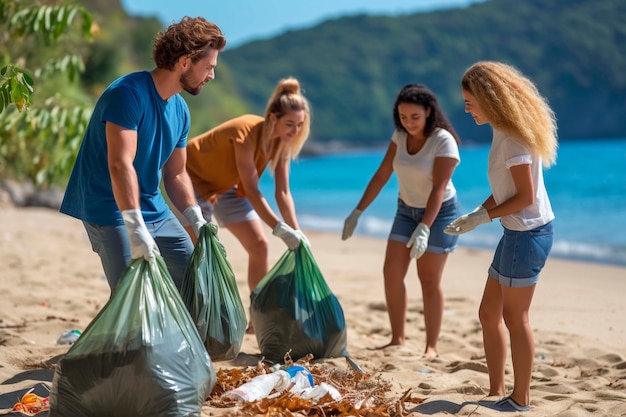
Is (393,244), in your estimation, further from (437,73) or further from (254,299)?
(437,73)

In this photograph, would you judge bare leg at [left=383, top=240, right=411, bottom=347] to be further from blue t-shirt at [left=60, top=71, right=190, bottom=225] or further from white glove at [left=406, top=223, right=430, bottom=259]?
blue t-shirt at [left=60, top=71, right=190, bottom=225]

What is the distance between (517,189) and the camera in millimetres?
3014

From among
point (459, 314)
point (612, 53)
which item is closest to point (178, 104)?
point (459, 314)

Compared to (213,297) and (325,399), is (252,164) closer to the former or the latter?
(213,297)

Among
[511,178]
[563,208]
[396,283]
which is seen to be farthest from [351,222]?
[563,208]

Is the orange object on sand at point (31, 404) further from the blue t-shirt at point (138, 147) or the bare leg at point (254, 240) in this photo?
the bare leg at point (254, 240)

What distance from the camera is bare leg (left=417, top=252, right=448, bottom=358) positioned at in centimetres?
421

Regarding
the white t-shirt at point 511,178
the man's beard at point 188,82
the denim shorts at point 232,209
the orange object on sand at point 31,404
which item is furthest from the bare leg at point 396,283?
the orange object on sand at point 31,404

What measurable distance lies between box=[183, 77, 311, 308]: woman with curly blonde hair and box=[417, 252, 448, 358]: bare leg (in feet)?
2.48

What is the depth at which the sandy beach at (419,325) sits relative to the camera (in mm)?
3395

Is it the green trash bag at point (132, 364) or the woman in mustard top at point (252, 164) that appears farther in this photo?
the woman in mustard top at point (252, 164)

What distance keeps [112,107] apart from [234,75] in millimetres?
82696

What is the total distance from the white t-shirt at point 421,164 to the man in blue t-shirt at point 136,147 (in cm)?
141

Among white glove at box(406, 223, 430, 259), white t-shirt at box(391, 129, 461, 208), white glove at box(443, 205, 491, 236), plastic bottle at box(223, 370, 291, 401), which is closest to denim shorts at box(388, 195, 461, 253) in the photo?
white t-shirt at box(391, 129, 461, 208)
